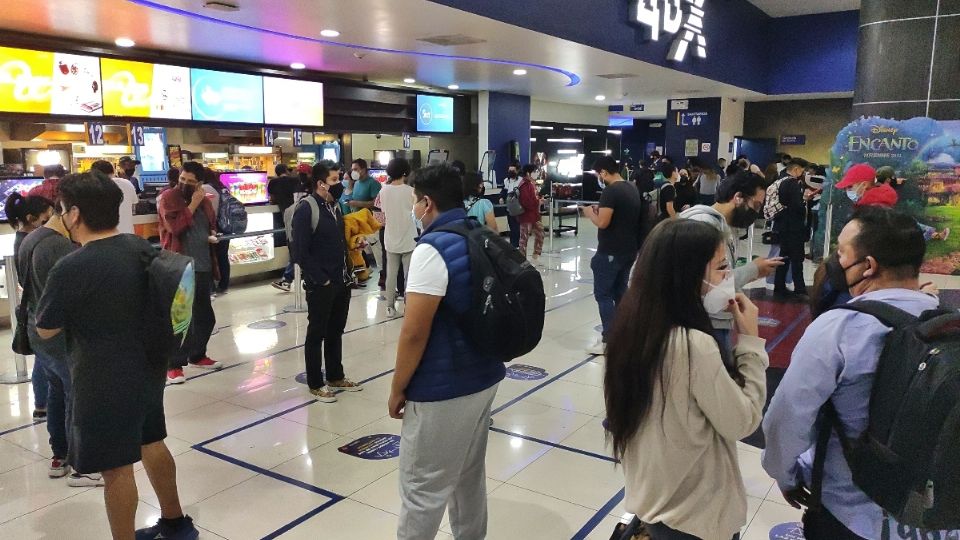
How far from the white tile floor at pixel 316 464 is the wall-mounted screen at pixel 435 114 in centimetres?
808

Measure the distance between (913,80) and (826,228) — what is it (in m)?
2.04

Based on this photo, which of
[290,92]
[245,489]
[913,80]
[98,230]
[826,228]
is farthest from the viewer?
[290,92]

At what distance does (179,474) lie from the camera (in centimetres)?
360

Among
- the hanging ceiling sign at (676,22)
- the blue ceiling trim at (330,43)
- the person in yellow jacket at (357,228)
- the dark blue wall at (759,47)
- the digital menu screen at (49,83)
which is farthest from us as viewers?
the hanging ceiling sign at (676,22)

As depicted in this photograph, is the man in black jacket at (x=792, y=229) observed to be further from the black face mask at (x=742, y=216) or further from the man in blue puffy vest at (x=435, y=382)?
the man in blue puffy vest at (x=435, y=382)

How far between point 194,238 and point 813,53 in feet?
43.3

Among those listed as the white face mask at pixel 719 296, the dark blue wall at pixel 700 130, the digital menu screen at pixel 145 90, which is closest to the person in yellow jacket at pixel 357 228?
the digital menu screen at pixel 145 90

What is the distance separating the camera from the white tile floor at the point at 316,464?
10.2 feet

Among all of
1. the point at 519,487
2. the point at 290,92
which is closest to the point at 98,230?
the point at 519,487

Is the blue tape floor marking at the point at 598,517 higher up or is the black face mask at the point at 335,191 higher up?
the black face mask at the point at 335,191

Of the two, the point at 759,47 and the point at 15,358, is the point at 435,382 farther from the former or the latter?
the point at 759,47

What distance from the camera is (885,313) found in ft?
5.16

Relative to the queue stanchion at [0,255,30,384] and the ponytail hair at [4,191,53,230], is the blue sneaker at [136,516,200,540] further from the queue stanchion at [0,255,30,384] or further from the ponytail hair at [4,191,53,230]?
the queue stanchion at [0,255,30,384]

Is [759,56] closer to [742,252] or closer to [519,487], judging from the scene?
[742,252]
